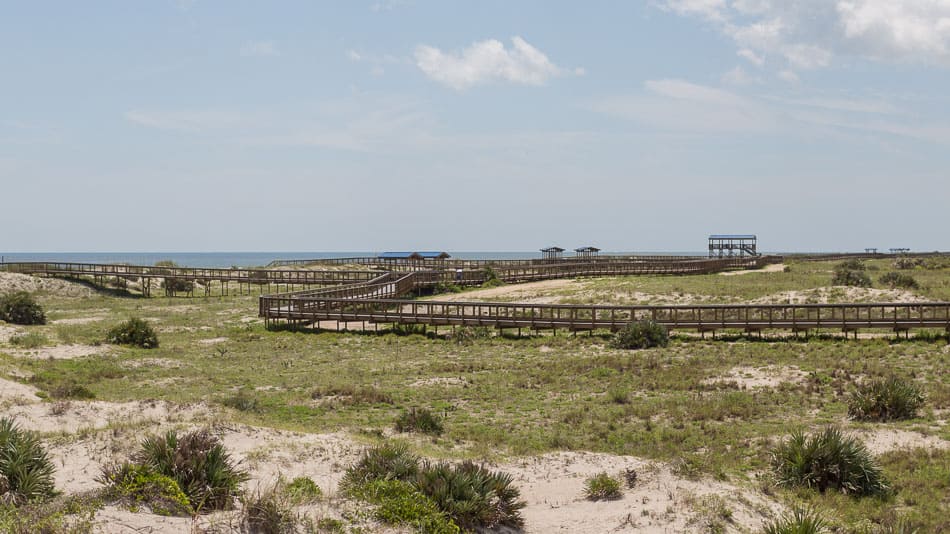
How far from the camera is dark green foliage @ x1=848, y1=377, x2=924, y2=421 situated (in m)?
16.8

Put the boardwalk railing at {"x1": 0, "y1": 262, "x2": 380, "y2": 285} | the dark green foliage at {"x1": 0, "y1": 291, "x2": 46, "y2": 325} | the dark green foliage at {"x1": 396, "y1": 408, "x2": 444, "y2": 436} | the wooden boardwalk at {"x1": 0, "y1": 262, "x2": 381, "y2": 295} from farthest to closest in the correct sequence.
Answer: the wooden boardwalk at {"x1": 0, "y1": 262, "x2": 381, "y2": 295} < the boardwalk railing at {"x1": 0, "y1": 262, "x2": 380, "y2": 285} < the dark green foliage at {"x1": 0, "y1": 291, "x2": 46, "y2": 325} < the dark green foliage at {"x1": 396, "y1": 408, "x2": 444, "y2": 436}

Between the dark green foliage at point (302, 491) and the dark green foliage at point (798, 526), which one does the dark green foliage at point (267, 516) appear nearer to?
the dark green foliage at point (302, 491)

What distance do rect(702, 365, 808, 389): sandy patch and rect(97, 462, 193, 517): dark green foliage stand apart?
56.6ft

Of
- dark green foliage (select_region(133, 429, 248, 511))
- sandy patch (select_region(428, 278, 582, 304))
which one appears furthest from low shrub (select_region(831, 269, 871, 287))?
dark green foliage (select_region(133, 429, 248, 511))

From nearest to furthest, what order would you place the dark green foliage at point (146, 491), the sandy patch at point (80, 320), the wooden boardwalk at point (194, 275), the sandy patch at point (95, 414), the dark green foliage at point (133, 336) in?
the dark green foliage at point (146, 491)
the sandy patch at point (95, 414)
the dark green foliage at point (133, 336)
the sandy patch at point (80, 320)
the wooden boardwalk at point (194, 275)

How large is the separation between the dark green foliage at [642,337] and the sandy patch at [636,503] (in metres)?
17.3

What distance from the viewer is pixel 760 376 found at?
2273 cm

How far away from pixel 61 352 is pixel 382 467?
22674 millimetres

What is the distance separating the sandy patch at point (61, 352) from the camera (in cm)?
2652

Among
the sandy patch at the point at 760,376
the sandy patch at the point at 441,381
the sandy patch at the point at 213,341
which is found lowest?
the sandy patch at the point at 441,381

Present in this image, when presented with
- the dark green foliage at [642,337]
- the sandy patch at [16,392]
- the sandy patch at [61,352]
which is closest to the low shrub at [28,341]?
the sandy patch at [61,352]

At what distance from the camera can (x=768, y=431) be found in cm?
1573

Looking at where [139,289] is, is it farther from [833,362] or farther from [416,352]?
[833,362]

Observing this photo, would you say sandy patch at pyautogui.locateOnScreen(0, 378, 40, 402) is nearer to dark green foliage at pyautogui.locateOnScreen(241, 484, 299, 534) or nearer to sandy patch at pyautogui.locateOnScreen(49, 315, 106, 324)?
dark green foliage at pyautogui.locateOnScreen(241, 484, 299, 534)
